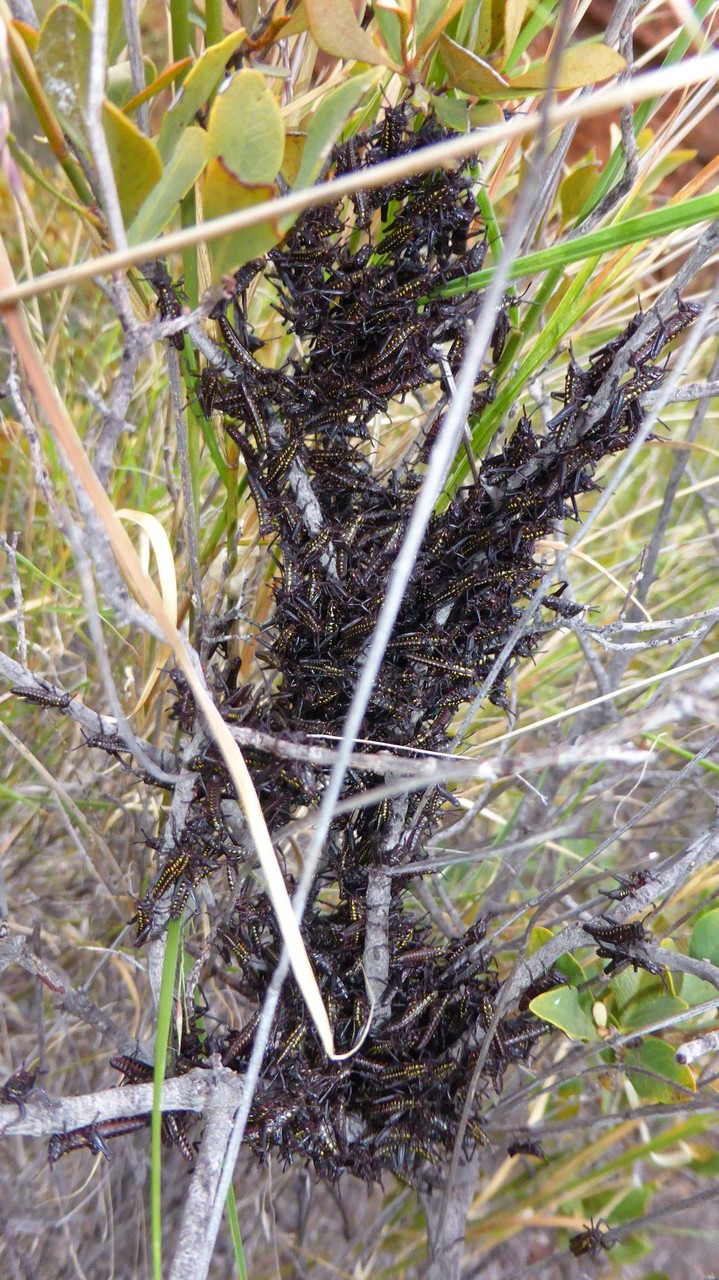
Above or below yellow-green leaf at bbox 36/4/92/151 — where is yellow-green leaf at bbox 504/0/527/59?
above

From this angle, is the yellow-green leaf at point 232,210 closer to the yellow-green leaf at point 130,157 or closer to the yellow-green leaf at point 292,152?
the yellow-green leaf at point 130,157

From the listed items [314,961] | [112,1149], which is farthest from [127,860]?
[314,961]

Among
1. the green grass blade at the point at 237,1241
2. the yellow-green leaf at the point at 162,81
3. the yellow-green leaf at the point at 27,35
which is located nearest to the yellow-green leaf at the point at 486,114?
the yellow-green leaf at the point at 162,81

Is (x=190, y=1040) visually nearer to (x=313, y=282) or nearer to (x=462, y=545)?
(x=462, y=545)

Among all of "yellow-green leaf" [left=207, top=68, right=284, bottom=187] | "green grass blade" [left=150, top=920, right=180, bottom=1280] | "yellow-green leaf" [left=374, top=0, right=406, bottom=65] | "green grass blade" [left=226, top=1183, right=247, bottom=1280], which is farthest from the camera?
"green grass blade" [left=226, top=1183, right=247, bottom=1280]

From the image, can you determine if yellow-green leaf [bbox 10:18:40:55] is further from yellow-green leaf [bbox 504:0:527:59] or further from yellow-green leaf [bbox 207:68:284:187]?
yellow-green leaf [bbox 504:0:527:59]

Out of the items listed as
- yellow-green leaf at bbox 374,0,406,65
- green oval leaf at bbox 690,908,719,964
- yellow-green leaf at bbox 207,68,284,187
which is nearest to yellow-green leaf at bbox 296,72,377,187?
yellow-green leaf at bbox 207,68,284,187
